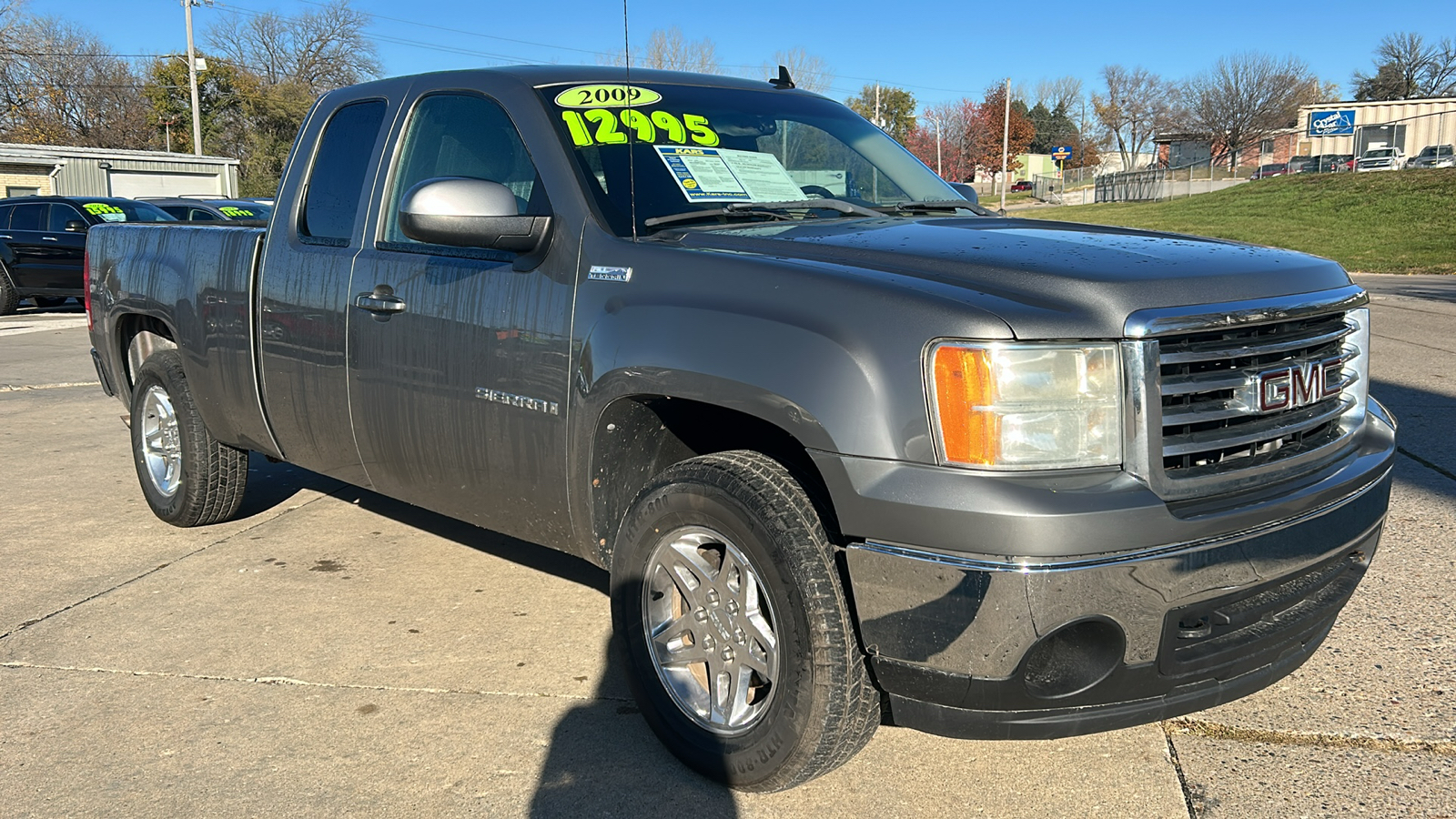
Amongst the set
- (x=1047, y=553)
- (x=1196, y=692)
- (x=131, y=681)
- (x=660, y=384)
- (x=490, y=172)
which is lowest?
(x=131, y=681)

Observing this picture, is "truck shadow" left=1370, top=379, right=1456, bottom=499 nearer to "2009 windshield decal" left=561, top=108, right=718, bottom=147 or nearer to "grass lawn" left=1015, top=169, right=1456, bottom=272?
"2009 windshield decal" left=561, top=108, right=718, bottom=147

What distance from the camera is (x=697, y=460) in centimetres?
294

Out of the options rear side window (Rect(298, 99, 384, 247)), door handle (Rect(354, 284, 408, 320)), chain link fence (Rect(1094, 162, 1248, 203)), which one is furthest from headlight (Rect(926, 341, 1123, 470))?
chain link fence (Rect(1094, 162, 1248, 203))

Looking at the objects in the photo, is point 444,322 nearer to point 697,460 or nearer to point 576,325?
point 576,325

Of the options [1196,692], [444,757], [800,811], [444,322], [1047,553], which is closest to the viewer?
[1047,553]

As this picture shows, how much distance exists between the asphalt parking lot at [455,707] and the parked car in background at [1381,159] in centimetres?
4961

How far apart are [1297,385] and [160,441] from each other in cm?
482

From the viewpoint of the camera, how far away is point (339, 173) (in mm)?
4281

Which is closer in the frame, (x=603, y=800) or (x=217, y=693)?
(x=603, y=800)

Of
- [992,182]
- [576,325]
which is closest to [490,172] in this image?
[576,325]

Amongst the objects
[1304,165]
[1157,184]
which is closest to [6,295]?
[1157,184]

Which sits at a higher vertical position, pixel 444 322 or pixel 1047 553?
pixel 444 322

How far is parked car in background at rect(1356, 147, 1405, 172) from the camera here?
48250mm

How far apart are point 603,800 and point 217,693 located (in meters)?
1.40
